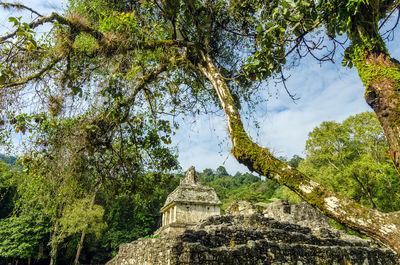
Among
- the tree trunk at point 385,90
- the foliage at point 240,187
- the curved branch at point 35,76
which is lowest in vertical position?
the tree trunk at point 385,90

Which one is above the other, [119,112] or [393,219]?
[119,112]

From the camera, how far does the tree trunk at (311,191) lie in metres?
1.67

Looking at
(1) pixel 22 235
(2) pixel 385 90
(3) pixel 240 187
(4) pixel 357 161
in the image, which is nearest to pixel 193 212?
(2) pixel 385 90

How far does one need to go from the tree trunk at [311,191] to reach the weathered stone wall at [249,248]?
3.34m

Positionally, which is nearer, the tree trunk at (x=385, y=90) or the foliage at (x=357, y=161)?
the tree trunk at (x=385, y=90)

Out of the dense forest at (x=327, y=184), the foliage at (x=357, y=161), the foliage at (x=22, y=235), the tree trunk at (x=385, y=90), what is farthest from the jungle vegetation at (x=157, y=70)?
the foliage at (x=22, y=235)

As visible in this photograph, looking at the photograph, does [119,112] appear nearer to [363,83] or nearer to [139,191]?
[139,191]

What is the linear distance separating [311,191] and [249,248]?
13.7ft

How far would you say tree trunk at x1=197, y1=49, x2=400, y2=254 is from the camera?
5.49 ft

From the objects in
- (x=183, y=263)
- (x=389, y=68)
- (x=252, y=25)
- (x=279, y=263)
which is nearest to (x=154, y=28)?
(x=252, y=25)

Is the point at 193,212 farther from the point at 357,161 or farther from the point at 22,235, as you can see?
the point at 22,235

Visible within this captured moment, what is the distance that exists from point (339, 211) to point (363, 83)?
46.9 inches

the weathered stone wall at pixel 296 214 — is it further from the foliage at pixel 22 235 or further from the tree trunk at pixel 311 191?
the foliage at pixel 22 235

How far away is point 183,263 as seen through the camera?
482 centimetres
